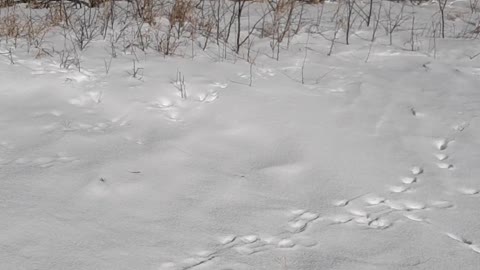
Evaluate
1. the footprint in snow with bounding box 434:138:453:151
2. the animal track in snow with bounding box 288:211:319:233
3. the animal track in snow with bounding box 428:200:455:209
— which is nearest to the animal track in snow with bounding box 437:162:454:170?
the footprint in snow with bounding box 434:138:453:151

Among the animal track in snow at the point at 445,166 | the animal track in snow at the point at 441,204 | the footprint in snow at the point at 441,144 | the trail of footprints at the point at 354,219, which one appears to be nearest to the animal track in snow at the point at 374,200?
the trail of footprints at the point at 354,219

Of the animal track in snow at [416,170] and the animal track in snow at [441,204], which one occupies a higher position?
the animal track in snow at [416,170]

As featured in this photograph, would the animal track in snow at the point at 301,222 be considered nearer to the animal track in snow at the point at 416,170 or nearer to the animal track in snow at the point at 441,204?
the animal track in snow at the point at 441,204

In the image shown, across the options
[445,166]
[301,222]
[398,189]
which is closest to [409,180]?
[398,189]

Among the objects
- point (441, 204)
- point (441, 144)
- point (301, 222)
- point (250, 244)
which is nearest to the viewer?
point (250, 244)

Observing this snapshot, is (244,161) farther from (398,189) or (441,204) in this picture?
(441,204)

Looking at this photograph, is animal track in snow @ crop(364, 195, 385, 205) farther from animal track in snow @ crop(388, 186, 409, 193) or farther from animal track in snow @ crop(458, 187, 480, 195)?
animal track in snow @ crop(458, 187, 480, 195)

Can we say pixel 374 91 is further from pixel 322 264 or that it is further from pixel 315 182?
pixel 322 264

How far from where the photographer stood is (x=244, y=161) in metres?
2.42

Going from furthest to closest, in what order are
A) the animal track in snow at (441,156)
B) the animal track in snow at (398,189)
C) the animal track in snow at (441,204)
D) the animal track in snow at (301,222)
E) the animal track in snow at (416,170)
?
the animal track in snow at (441,156) → the animal track in snow at (416,170) → the animal track in snow at (398,189) → the animal track in snow at (441,204) → the animal track in snow at (301,222)

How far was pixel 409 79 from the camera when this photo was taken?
3.28 metres

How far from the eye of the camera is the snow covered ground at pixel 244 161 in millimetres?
1777

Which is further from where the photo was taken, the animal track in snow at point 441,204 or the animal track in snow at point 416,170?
the animal track in snow at point 416,170

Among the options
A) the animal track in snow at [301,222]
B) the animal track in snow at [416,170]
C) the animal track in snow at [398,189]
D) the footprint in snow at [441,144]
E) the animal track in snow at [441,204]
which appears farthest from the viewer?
the footprint in snow at [441,144]
